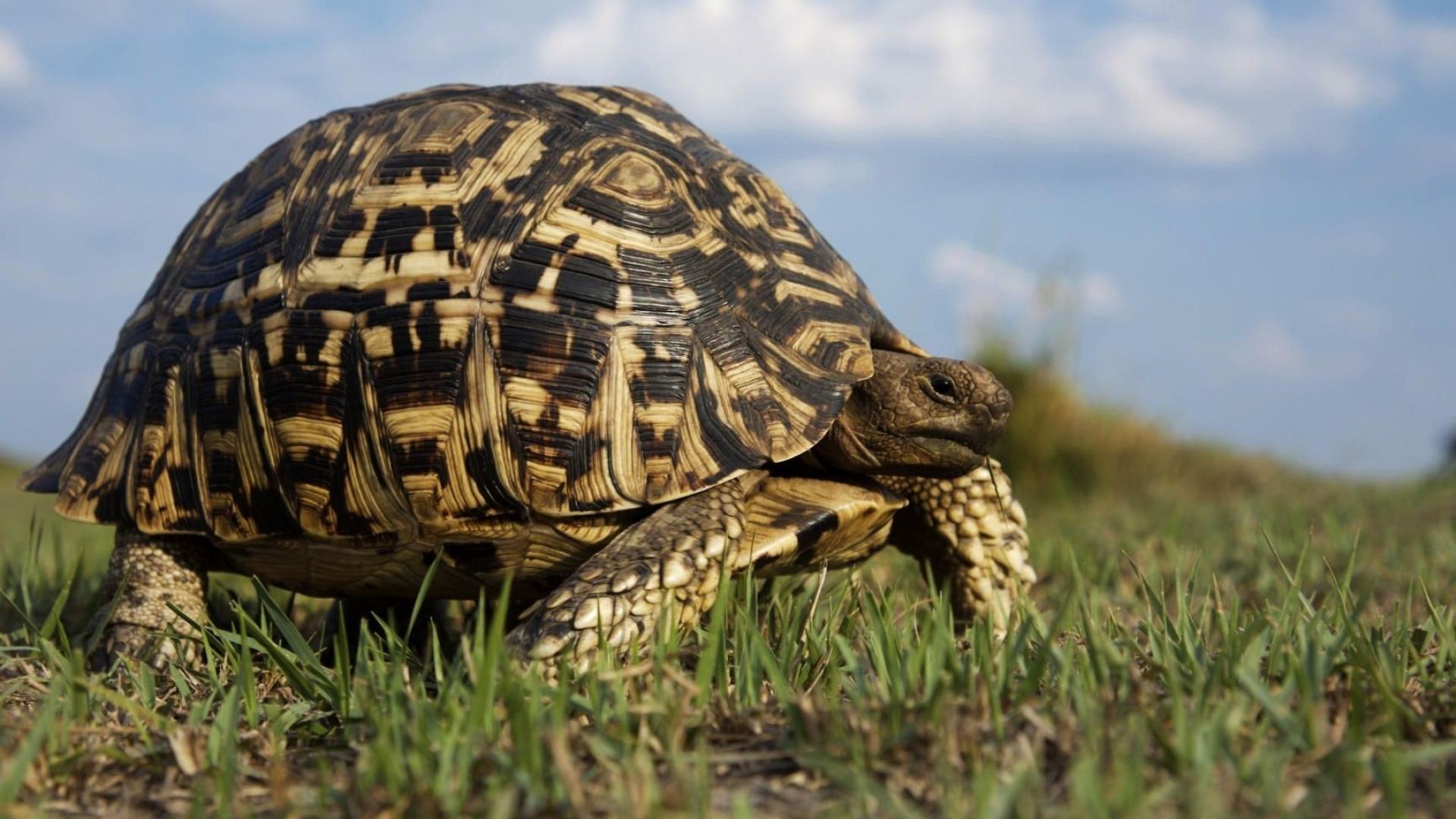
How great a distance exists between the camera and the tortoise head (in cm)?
325

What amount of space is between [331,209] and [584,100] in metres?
0.79

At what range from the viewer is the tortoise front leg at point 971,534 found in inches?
152

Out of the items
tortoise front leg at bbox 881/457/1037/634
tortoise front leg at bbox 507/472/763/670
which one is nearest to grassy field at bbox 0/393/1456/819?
tortoise front leg at bbox 507/472/763/670

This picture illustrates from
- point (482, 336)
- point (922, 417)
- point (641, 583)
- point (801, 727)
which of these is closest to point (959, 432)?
point (922, 417)

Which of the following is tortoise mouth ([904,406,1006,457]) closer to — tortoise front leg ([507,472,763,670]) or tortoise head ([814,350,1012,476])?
tortoise head ([814,350,1012,476])

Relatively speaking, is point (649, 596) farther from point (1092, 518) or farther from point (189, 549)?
point (1092, 518)

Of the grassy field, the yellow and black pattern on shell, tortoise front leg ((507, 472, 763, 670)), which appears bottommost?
the grassy field

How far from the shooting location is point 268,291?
3342 millimetres

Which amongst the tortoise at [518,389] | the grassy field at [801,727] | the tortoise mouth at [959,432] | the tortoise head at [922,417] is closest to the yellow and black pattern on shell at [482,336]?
the tortoise at [518,389]

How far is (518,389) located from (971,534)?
5.17 feet

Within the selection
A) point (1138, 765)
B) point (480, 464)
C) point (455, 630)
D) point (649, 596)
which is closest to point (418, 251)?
point (480, 464)

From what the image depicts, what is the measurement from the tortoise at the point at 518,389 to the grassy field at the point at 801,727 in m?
0.33

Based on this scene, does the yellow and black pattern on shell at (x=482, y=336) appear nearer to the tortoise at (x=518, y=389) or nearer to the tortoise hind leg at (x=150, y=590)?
the tortoise at (x=518, y=389)

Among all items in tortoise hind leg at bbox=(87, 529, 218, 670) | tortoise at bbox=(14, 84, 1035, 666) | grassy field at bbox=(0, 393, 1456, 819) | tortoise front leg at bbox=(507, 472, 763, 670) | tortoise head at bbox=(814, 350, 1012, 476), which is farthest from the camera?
tortoise hind leg at bbox=(87, 529, 218, 670)
